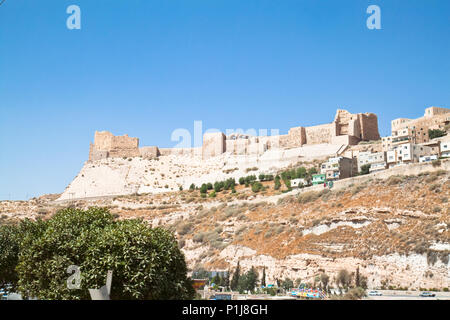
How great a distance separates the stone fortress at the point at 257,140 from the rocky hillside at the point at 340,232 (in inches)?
771

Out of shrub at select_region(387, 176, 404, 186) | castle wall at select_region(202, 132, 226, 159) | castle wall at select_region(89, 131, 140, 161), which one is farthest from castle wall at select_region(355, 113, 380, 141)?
castle wall at select_region(89, 131, 140, 161)

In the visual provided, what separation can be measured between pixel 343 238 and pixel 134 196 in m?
32.4

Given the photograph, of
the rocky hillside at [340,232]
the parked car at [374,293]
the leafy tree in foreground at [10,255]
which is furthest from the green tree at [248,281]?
the leafy tree in foreground at [10,255]

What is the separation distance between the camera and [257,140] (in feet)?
193

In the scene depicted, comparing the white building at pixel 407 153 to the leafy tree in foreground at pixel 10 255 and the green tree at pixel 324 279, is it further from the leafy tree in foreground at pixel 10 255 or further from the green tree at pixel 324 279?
the leafy tree in foreground at pixel 10 255

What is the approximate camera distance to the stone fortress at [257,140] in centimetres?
5238

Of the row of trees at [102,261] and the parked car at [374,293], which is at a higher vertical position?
the row of trees at [102,261]

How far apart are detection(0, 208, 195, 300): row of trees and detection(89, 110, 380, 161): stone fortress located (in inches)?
1579

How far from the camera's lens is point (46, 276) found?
12.7m

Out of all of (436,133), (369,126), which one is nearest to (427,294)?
(436,133)

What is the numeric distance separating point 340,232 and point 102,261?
689 inches

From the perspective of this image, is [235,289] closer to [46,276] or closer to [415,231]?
[415,231]

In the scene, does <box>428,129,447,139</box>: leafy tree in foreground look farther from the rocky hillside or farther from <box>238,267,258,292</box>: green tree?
<box>238,267,258,292</box>: green tree
